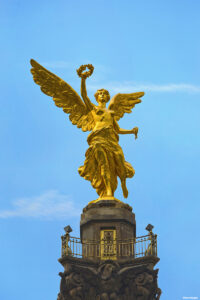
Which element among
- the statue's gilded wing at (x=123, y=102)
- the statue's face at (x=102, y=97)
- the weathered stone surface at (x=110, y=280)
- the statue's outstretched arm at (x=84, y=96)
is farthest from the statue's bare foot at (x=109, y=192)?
the statue's face at (x=102, y=97)

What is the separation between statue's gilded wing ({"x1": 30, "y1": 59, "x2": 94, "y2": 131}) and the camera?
1673 inches

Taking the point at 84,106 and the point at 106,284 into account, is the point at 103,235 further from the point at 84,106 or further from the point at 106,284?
the point at 84,106

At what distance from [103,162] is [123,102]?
520 centimetres

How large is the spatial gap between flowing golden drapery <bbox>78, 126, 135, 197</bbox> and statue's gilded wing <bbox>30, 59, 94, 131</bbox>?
2.00 m

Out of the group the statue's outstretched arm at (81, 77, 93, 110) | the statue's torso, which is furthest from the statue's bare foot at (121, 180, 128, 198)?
the statue's outstretched arm at (81, 77, 93, 110)

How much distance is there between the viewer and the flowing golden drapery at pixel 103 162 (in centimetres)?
4016

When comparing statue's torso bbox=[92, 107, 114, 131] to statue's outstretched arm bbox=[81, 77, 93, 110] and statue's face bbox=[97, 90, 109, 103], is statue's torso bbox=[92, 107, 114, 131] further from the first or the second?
statue's face bbox=[97, 90, 109, 103]

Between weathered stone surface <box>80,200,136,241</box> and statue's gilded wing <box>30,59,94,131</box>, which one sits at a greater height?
statue's gilded wing <box>30,59,94,131</box>

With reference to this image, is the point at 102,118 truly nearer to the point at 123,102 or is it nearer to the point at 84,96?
the point at 84,96

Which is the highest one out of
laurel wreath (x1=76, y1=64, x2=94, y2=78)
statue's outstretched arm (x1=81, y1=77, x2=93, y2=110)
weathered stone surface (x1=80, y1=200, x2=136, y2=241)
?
laurel wreath (x1=76, y1=64, x2=94, y2=78)

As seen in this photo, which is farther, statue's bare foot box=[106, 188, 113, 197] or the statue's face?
the statue's face

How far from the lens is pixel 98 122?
4125cm

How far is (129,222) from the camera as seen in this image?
3838cm

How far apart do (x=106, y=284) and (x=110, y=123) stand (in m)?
9.81
